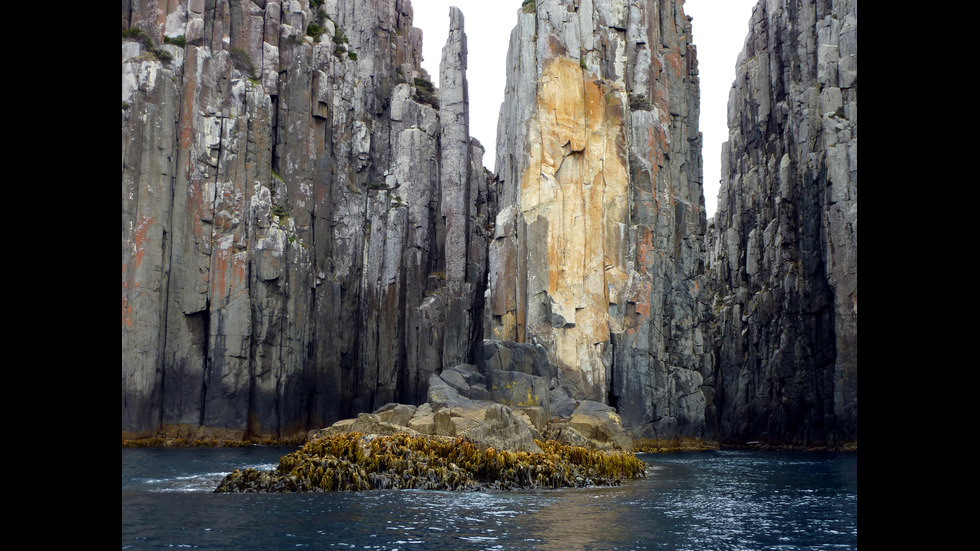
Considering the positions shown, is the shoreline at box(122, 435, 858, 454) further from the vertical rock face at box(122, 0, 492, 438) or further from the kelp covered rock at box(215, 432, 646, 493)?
the kelp covered rock at box(215, 432, 646, 493)

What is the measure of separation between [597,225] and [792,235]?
20.1 meters

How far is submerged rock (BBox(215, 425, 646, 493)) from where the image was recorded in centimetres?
3059

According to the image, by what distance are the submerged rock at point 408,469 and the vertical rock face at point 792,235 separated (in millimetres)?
37503

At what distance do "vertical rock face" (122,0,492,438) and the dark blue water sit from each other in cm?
2835

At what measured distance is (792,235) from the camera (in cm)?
7488

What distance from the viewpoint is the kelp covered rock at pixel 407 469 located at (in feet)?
100

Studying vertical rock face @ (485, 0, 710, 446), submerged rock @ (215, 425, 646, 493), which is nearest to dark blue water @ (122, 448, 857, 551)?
submerged rock @ (215, 425, 646, 493)

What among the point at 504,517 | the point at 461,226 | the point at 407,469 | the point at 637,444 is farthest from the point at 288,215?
the point at 504,517

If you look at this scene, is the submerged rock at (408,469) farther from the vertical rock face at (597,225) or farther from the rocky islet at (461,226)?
the vertical rock face at (597,225)

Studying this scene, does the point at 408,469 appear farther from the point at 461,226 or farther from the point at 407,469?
the point at 461,226

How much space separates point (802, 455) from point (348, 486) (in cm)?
4072

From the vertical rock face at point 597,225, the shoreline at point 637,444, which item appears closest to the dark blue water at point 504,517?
the shoreline at point 637,444
